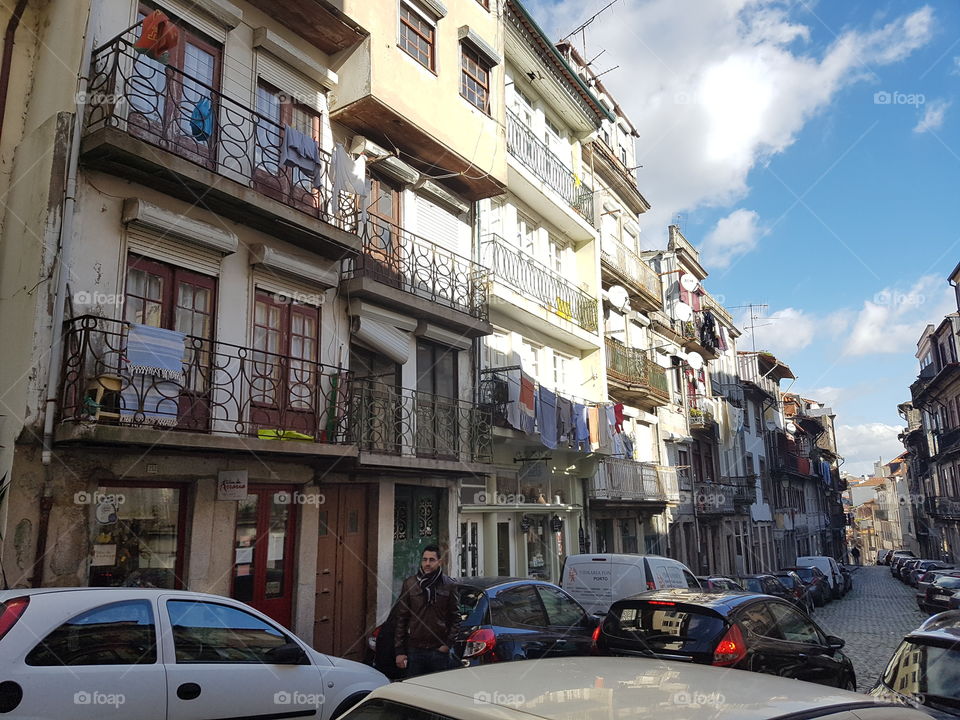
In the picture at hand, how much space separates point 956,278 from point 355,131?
5112 cm

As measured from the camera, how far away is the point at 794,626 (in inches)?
328

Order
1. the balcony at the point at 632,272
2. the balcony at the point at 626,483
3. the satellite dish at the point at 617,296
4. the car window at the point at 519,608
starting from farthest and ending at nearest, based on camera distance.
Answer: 1. the balcony at the point at 632,272
2. the satellite dish at the point at 617,296
3. the balcony at the point at 626,483
4. the car window at the point at 519,608

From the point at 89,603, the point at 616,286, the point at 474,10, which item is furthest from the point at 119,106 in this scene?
the point at 616,286

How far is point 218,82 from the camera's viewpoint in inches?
425

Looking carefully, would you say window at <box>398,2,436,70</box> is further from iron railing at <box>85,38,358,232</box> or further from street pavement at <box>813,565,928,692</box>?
street pavement at <box>813,565,928,692</box>

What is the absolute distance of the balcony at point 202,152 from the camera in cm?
877

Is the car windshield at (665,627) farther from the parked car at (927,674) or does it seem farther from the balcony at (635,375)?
the balcony at (635,375)

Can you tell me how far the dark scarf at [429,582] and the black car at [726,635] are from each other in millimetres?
2176

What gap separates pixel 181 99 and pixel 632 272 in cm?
1804

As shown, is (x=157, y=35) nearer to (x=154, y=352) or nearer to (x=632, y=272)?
(x=154, y=352)

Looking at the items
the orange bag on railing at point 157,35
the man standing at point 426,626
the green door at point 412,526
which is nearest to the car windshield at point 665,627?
the man standing at point 426,626

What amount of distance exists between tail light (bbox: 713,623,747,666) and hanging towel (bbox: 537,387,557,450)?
8753 mm

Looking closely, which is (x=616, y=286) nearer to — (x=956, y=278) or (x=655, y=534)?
(x=655, y=534)

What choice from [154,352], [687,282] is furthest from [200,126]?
[687,282]
